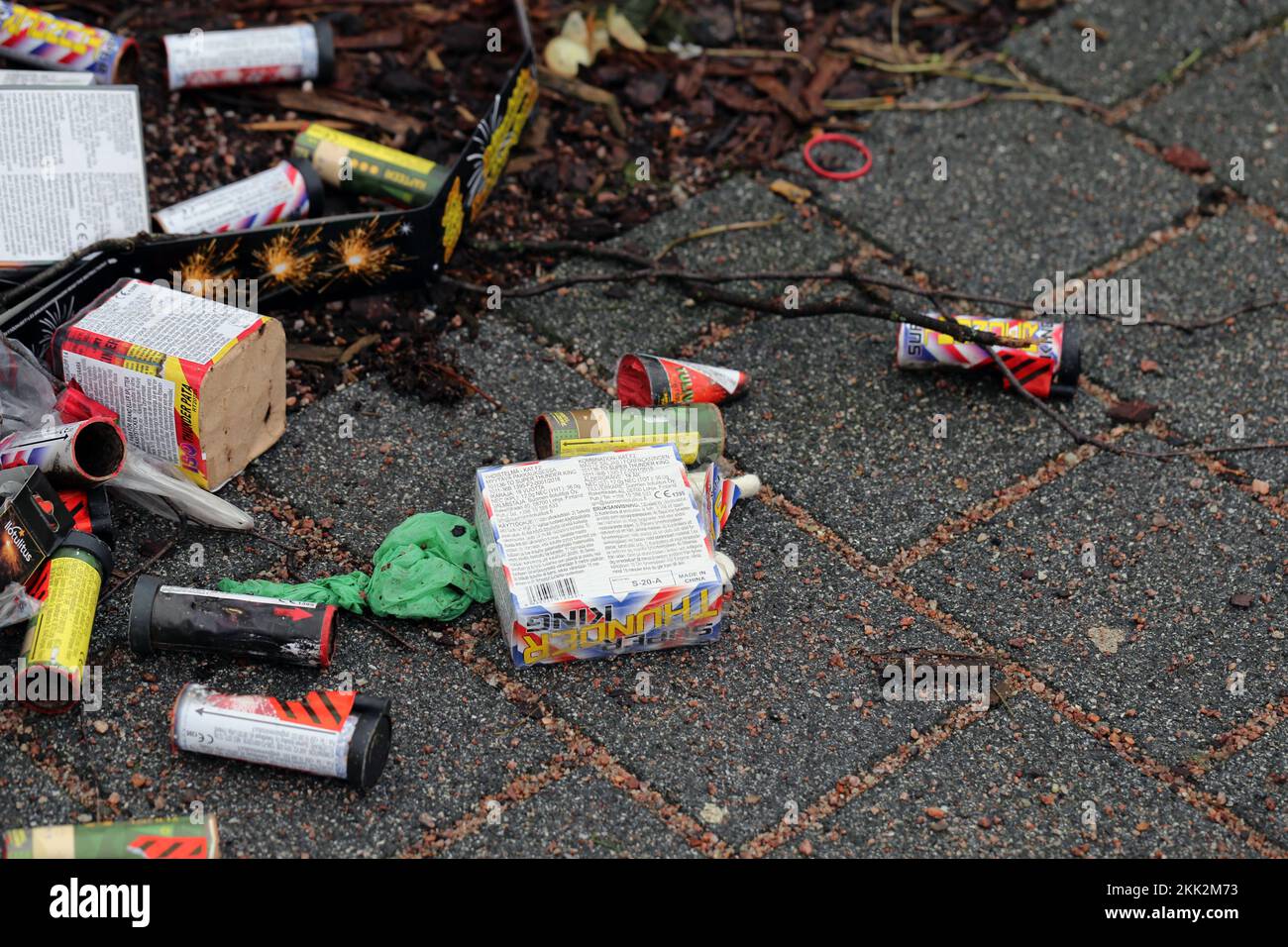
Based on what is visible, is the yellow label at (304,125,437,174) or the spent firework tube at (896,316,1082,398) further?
the yellow label at (304,125,437,174)

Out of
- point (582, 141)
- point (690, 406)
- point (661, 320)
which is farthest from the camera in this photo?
point (582, 141)

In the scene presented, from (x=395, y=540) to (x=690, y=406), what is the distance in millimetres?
980

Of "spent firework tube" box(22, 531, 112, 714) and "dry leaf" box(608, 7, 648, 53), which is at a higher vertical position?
"dry leaf" box(608, 7, 648, 53)

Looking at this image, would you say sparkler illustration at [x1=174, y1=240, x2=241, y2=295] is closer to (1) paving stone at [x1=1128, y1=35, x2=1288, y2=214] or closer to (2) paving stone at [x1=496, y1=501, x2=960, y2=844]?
(2) paving stone at [x1=496, y1=501, x2=960, y2=844]

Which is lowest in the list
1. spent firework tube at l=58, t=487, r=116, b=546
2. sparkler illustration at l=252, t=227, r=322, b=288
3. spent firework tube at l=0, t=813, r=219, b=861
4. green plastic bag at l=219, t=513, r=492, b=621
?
spent firework tube at l=0, t=813, r=219, b=861

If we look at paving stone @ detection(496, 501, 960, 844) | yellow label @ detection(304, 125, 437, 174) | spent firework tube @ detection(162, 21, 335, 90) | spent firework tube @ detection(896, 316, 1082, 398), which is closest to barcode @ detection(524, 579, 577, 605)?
paving stone @ detection(496, 501, 960, 844)

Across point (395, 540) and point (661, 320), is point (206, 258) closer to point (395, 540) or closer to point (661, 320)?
point (395, 540)

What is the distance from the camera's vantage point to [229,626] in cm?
364

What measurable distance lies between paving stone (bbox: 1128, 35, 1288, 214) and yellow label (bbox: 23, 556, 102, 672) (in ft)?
14.3

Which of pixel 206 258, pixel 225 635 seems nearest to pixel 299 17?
pixel 206 258

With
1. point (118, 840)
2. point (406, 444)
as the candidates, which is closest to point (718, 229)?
point (406, 444)

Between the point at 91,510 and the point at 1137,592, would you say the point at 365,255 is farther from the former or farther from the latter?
the point at 1137,592

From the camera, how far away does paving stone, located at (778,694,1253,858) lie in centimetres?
348

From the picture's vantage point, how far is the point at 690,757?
3.62 meters
